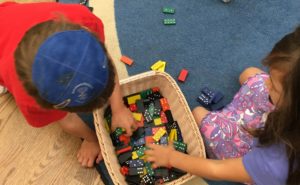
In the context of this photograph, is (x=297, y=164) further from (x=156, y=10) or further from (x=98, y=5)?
(x=98, y=5)

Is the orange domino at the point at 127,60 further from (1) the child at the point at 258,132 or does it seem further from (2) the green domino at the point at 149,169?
(2) the green domino at the point at 149,169

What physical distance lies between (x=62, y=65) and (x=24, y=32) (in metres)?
0.26

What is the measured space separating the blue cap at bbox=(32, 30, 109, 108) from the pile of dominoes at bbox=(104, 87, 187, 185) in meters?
0.43

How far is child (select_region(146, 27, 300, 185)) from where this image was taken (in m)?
0.73

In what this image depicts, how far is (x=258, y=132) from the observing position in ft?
2.93

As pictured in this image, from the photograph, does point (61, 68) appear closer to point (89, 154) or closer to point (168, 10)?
point (89, 154)

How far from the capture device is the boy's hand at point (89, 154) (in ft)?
3.86

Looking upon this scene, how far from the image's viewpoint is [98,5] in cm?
146

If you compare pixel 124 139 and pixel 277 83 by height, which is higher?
pixel 277 83

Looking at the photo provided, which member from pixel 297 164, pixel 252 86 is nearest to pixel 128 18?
pixel 252 86

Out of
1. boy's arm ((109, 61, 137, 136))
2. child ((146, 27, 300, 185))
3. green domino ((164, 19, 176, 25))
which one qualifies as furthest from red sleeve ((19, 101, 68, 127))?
green domino ((164, 19, 176, 25))

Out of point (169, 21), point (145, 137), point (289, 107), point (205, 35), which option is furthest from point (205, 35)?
point (289, 107)

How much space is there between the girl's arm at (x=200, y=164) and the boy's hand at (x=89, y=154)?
0.67 feet

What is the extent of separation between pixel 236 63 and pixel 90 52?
0.81 meters
